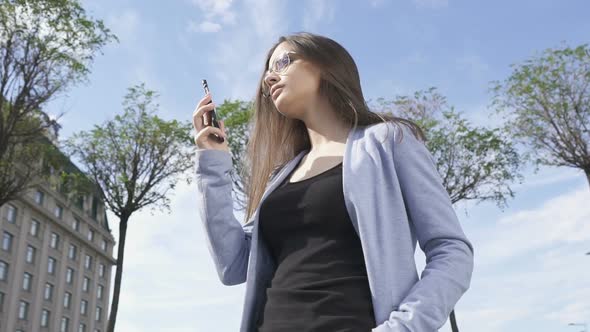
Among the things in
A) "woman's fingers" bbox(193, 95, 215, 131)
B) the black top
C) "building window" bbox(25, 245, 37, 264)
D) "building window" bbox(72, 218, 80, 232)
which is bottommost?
the black top

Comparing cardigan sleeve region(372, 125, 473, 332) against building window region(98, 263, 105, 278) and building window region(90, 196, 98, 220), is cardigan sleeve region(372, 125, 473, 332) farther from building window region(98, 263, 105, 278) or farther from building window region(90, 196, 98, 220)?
building window region(98, 263, 105, 278)

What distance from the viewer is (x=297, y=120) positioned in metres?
2.65

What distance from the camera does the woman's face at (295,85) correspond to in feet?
7.68

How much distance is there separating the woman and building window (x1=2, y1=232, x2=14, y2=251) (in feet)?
175

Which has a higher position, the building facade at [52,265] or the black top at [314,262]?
the building facade at [52,265]

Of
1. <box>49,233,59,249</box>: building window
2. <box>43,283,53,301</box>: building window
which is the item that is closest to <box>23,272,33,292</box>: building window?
<box>43,283,53,301</box>: building window

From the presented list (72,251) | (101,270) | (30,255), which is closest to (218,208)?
(30,255)

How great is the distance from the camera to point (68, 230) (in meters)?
60.3

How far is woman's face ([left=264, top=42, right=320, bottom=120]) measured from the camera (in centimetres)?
234

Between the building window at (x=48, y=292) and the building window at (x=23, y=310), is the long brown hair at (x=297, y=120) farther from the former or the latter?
the building window at (x=48, y=292)

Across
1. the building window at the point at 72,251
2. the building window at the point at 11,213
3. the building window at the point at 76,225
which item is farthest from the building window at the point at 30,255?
the building window at the point at 76,225

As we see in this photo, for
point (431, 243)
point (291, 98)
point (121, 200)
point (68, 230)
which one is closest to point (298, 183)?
point (291, 98)

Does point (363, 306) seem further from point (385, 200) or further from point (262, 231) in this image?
point (262, 231)

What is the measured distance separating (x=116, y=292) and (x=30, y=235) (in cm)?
4316
